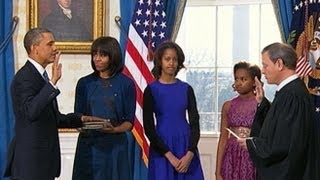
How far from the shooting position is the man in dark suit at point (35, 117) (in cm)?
299

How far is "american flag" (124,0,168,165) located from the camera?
4656 millimetres

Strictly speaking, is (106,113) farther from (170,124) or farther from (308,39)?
(308,39)

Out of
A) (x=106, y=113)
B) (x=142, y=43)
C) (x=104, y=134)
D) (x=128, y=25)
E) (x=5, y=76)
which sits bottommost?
(x=104, y=134)

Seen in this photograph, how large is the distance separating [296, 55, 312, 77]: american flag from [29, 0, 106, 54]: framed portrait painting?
171 centimetres

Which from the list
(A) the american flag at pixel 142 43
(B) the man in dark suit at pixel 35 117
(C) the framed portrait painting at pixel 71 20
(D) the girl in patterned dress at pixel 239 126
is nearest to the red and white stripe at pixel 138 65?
(A) the american flag at pixel 142 43

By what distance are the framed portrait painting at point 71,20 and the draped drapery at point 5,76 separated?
0.68 ft

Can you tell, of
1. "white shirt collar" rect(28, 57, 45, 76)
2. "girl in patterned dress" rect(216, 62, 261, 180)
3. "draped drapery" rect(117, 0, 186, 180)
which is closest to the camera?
"white shirt collar" rect(28, 57, 45, 76)

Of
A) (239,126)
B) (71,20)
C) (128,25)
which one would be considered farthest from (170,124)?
(71,20)

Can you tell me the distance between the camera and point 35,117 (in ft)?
9.78

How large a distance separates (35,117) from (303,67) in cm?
240

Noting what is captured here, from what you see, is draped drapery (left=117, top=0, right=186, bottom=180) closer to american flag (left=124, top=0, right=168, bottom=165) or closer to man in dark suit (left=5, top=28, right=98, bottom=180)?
american flag (left=124, top=0, right=168, bottom=165)

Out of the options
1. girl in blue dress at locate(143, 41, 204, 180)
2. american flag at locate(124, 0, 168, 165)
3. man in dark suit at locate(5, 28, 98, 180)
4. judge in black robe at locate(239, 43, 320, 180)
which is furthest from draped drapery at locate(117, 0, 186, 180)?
judge in black robe at locate(239, 43, 320, 180)

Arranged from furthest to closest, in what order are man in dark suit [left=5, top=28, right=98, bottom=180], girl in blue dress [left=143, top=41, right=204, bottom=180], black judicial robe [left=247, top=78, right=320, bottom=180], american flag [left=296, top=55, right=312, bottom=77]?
american flag [left=296, top=55, right=312, bottom=77]
girl in blue dress [left=143, top=41, right=204, bottom=180]
man in dark suit [left=5, top=28, right=98, bottom=180]
black judicial robe [left=247, top=78, right=320, bottom=180]

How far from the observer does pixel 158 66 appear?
145 inches
